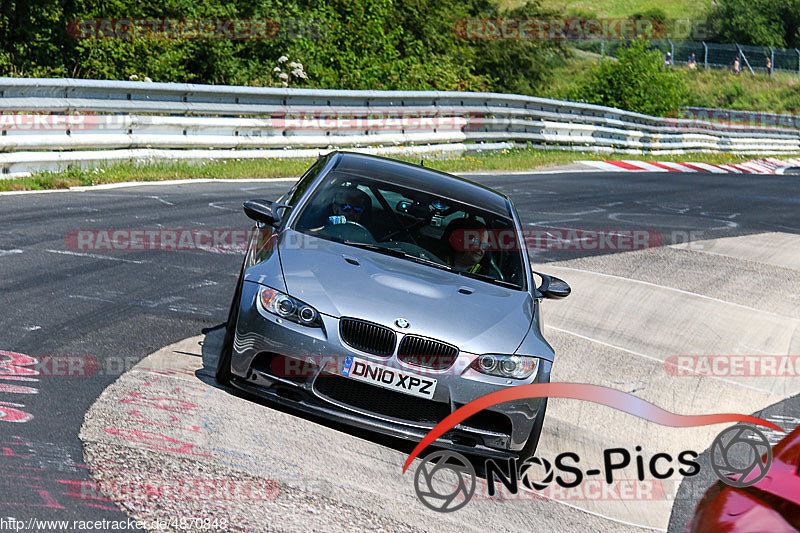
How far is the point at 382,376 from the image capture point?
5387 millimetres

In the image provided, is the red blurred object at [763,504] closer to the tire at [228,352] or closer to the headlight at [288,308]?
the headlight at [288,308]

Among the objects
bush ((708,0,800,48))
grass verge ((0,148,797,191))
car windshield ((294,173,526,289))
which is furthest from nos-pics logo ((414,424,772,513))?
bush ((708,0,800,48))

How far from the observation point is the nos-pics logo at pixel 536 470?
5398mm

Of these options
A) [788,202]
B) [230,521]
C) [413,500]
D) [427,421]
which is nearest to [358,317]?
[427,421]

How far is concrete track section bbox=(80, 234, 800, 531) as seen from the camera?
472cm

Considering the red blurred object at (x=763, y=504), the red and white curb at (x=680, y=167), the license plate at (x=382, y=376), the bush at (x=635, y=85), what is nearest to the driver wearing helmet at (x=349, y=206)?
the license plate at (x=382, y=376)

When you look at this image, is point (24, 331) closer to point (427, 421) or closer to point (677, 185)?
point (427, 421)

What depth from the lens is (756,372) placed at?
8.34 metres

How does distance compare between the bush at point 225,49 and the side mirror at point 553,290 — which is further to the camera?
the bush at point 225,49

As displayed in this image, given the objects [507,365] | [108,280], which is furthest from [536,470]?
[108,280]

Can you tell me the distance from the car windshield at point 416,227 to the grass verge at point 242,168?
6.93m

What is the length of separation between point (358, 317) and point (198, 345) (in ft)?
6.41

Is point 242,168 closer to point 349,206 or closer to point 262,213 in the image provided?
point 349,206

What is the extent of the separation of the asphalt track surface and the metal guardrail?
1200mm
